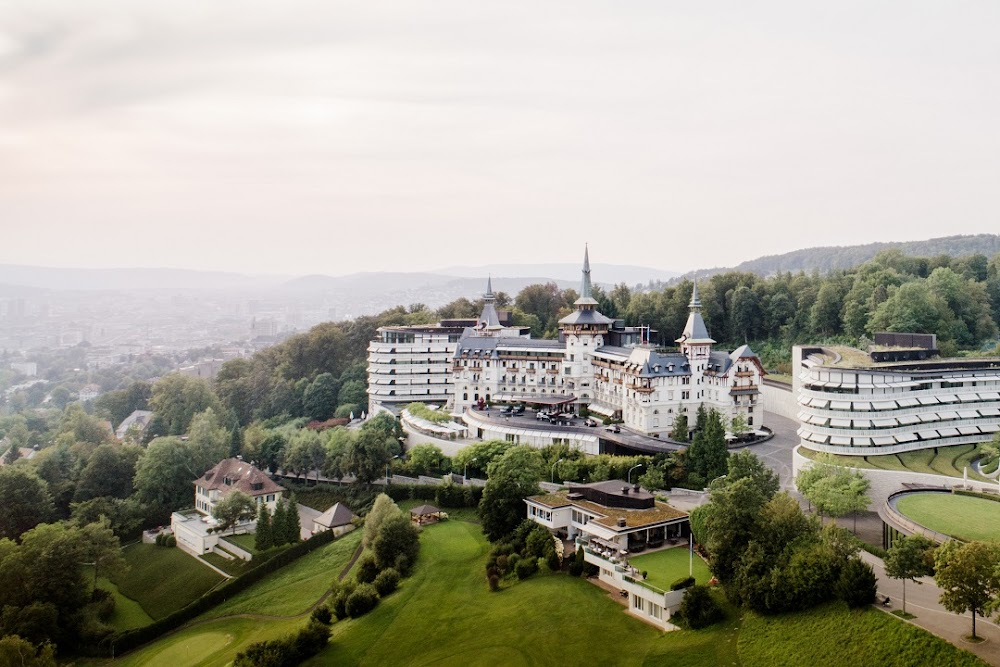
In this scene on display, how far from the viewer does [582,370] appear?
71.9 metres

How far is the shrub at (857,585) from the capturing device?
28.9 meters

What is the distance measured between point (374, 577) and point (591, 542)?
12494mm

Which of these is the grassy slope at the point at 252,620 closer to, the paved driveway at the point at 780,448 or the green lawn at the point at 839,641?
the green lawn at the point at 839,641

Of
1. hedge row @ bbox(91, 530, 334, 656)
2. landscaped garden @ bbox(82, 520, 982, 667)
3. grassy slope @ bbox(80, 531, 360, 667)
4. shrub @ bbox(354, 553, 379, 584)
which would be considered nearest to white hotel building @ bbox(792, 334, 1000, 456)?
landscaped garden @ bbox(82, 520, 982, 667)

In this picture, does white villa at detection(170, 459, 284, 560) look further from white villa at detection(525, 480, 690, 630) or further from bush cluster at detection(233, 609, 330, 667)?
white villa at detection(525, 480, 690, 630)

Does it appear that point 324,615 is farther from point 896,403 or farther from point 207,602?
point 896,403

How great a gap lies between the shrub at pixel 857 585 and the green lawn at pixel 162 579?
125 feet

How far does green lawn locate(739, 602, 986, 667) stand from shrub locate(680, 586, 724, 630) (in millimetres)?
1245

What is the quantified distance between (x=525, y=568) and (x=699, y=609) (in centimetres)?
1061

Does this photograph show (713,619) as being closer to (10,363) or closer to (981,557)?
(981,557)

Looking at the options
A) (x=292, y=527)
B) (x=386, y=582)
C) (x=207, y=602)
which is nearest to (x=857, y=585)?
(x=386, y=582)

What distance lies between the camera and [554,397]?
236 feet

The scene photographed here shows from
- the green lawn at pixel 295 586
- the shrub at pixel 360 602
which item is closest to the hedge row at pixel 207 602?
the green lawn at pixel 295 586

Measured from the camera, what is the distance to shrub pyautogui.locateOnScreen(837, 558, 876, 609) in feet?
94.7
